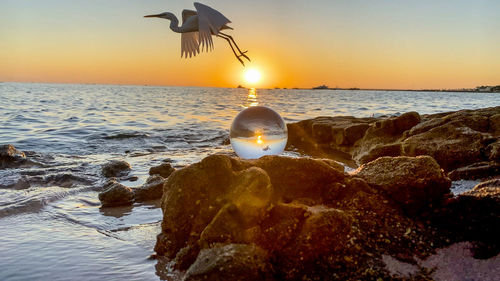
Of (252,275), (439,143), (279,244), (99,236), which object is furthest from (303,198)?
(439,143)

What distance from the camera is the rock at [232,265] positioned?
2549 millimetres

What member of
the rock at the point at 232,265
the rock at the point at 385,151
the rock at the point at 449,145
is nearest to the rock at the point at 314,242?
the rock at the point at 232,265

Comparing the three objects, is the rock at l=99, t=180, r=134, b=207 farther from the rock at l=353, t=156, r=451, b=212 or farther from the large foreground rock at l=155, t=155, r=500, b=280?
the rock at l=353, t=156, r=451, b=212

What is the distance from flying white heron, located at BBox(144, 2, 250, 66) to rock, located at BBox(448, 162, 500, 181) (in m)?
3.18

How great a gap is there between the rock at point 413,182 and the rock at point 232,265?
138 cm

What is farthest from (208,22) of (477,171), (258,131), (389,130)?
(389,130)

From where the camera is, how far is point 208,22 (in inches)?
166

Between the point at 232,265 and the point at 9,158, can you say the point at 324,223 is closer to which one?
the point at 232,265

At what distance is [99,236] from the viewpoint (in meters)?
4.34

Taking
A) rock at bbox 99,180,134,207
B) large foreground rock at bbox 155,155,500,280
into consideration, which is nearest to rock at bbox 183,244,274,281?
large foreground rock at bbox 155,155,500,280

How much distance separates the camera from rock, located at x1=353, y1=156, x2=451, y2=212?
10.7 ft

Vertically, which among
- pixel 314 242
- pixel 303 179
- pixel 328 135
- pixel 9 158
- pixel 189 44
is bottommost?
pixel 9 158

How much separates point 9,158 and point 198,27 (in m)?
7.30

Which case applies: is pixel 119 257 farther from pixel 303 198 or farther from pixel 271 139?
pixel 271 139
